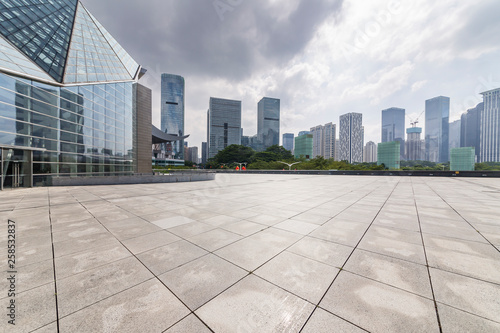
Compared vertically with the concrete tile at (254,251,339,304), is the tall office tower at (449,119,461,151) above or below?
above

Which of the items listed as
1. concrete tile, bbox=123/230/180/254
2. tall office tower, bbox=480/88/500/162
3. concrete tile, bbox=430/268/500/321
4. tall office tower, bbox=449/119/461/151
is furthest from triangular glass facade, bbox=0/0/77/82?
tall office tower, bbox=449/119/461/151

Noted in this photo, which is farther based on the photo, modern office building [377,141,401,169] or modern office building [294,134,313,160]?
modern office building [294,134,313,160]

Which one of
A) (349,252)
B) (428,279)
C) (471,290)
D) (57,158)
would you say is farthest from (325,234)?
(57,158)

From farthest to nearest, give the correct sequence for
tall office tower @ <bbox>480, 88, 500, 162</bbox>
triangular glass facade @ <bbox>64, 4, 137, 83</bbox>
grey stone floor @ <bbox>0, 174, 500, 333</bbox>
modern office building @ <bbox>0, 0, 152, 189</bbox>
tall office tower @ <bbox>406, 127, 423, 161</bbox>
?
tall office tower @ <bbox>406, 127, 423, 161</bbox> → tall office tower @ <bbox>480, 88, 500, 162</bbox> → triangular glass facade @ <bbox>64, 4, 137, 83</bbox> → modern office building @ <bbox>0, 0, 152, 189</bbox> → grey stone floor @ <bbox>0, 174, 500, 333</bbox>

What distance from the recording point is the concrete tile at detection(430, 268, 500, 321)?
2188 millimetres

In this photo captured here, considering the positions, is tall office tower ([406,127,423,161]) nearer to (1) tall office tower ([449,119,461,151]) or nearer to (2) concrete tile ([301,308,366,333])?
(1) tall office tower ([449,119,461,151])

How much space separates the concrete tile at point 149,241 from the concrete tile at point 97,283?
0.55 meters

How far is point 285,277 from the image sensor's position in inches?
112

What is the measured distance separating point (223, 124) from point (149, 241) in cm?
16306

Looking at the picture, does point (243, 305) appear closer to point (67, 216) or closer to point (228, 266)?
point (228, 266)

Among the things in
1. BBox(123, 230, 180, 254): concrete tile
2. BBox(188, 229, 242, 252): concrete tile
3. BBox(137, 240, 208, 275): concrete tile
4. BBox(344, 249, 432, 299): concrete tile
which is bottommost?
BBox(123, 230, 180, 254): concrete tile

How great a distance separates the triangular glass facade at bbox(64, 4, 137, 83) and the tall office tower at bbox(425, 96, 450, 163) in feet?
673

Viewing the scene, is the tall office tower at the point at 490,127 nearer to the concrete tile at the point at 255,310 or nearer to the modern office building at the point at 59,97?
the concrete tile at the point at 255,310

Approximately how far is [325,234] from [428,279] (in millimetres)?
1981
